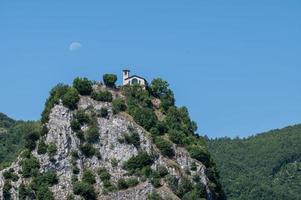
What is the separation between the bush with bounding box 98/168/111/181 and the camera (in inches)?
5295

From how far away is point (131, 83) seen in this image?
15312cm

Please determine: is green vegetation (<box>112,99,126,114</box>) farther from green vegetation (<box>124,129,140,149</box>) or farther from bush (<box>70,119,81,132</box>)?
bush (<box>70,119,81,132</box>)

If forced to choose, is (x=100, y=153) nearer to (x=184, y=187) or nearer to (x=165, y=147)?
(x=165, y=147)

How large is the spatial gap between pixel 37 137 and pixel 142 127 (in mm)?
16099

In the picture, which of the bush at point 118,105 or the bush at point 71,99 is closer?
the bush at point 71,99

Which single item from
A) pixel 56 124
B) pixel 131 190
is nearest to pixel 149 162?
pixel 131 190

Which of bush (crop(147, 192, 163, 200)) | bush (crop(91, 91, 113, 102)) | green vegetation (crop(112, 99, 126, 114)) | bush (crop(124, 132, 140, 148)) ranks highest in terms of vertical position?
bush (crop(91, 91, 113, 102))

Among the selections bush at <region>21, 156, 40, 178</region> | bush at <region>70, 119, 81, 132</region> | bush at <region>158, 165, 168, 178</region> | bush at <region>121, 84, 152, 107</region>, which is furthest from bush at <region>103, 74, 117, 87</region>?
bush at <region>158, 165, 168, 178</region>

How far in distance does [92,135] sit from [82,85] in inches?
354

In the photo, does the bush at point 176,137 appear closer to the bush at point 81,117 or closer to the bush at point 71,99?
the bush at point 81,117

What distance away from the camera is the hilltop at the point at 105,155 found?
133250mm

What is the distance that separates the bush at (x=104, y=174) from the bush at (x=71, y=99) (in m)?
11.3

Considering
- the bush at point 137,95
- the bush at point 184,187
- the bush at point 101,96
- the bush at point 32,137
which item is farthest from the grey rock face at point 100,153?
the bush at point 137,95

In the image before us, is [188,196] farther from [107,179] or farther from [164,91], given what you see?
[164,91]
